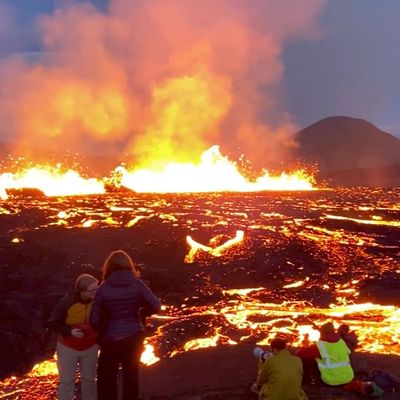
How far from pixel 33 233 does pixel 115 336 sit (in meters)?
16.7

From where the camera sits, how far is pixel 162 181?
196 feet

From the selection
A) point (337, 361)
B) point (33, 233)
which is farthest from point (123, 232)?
point (337, 361)

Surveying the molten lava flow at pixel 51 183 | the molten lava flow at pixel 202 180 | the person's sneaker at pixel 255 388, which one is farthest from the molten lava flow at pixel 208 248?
the molten lava flow at pixel 202 180

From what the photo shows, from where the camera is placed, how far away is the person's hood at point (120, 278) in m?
5.42

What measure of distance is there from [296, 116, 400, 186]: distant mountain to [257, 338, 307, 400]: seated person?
5654 inches

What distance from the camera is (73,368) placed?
224 inches

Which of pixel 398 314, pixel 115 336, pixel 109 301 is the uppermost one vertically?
pixel 109 301

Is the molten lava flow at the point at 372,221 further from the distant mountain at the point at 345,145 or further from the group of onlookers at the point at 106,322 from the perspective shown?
the distant mountain at the point at 345,145

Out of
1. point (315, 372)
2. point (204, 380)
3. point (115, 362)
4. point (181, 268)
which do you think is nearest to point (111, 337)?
point (115, 362)

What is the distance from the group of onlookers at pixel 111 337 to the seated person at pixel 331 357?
Answer: 92cm

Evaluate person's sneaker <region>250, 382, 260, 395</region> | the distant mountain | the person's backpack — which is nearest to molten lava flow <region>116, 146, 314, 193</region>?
the person's backpack

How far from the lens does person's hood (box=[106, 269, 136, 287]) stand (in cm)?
542

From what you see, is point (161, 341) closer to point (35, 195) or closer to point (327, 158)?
point (35, 195)

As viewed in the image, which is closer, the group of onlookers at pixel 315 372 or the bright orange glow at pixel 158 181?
the group of onlookers at pixel 315 372
